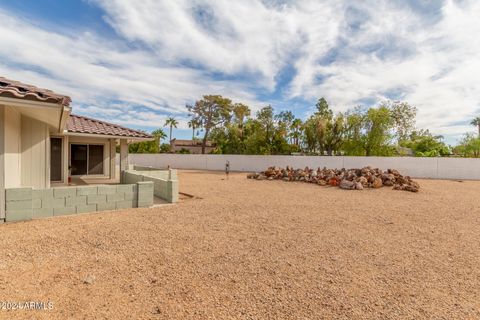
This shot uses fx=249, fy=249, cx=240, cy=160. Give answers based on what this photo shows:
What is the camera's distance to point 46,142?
7.26 meters

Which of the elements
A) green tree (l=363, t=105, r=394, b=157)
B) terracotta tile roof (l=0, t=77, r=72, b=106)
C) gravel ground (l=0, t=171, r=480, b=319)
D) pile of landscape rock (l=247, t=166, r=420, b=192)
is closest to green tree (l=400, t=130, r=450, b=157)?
green tree (l=363, t=105, r=394, b=157)

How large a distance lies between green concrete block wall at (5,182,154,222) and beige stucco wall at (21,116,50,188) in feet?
4.17

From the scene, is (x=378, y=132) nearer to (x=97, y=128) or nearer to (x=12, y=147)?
(x=97, y=128)

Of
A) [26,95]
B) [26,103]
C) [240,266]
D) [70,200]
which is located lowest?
[240,266]

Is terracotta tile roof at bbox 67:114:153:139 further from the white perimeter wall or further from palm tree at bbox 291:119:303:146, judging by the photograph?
palm tree at bbox 291:119:303:146

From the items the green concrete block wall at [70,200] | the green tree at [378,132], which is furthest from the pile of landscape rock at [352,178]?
the green concrete block wall at [70,200]

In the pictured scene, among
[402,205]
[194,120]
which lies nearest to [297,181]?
[402,205]

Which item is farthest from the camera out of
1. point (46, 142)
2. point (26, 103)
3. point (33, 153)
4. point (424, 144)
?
point (424, 144)

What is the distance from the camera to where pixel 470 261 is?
12.4 ft

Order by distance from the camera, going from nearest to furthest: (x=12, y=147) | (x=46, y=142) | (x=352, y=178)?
(x=12, y=147) < (x=46, y=142) < (x=352, y=178)

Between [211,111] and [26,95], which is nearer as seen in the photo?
[26,95]

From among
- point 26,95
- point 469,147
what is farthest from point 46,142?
point 469,147

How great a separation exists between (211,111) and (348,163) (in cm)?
2595

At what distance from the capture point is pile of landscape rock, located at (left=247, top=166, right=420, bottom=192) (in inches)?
467
